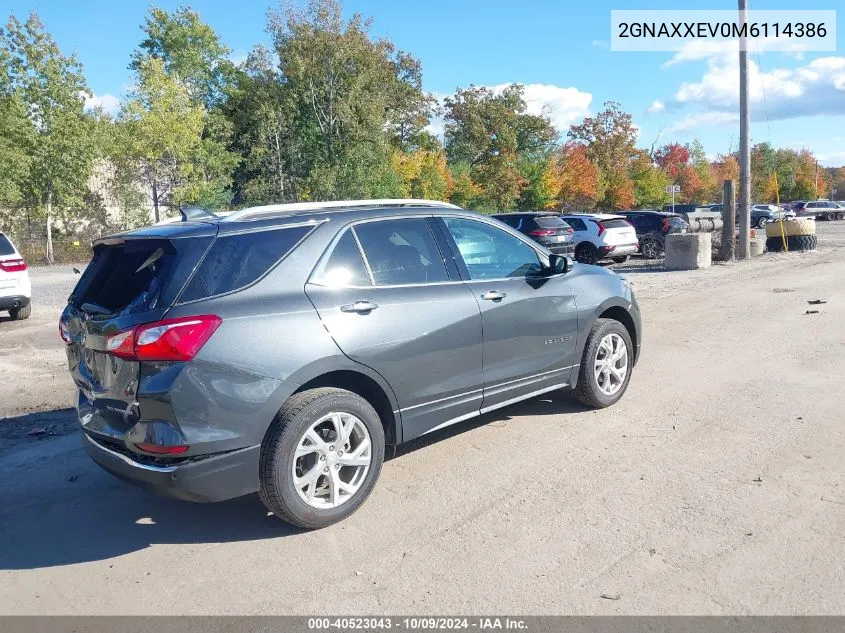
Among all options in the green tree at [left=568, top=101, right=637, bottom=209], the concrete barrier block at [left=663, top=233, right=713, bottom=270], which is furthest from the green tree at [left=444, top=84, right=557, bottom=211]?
the concrete barrier block at [left=663, top=233, right=713, bottom=270]

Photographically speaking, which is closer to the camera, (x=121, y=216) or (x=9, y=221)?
(x=9, y=221)

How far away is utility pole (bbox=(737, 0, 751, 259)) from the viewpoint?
20.1 meters

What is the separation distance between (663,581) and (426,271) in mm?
2400

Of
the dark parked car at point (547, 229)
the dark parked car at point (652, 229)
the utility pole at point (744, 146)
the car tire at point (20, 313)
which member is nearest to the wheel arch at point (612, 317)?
the car tire at point (20, 313)

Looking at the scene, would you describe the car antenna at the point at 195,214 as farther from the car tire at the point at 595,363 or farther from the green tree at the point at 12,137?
the green tree at the point at 12,137

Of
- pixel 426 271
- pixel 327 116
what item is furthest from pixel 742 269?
pixel 327 116

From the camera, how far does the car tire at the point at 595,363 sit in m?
5.87

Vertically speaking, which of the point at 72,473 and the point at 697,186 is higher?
the point at 697,186

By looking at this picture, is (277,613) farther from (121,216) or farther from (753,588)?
(121,216)

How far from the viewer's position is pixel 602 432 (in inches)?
217

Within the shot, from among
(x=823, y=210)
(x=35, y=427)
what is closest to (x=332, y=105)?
(x=35, y=427)

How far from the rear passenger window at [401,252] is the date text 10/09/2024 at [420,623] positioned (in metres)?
2.03

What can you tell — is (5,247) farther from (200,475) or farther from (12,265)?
(200,475)

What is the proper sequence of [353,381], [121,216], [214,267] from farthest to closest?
1. [121,216]
2. [353,381]
3. [214,267]
